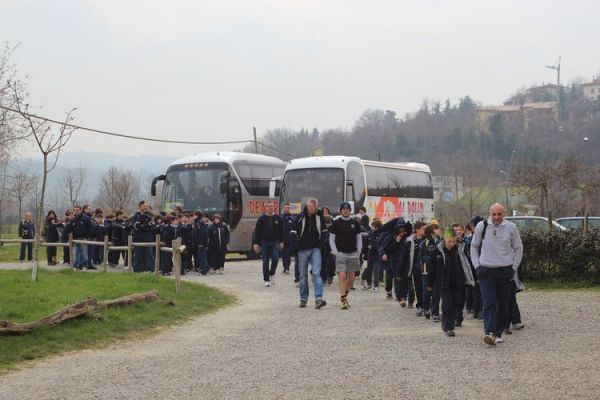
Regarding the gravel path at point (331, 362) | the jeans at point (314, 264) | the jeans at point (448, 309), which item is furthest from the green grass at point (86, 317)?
the jeans at point (448, 309)

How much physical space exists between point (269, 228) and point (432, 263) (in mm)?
8312

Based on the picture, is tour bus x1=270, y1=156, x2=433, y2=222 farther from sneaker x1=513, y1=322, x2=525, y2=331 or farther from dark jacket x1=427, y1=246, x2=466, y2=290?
sneaker x1=513, y1=322, x2=525, y2=331

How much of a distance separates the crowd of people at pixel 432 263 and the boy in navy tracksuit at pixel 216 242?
4274 mm

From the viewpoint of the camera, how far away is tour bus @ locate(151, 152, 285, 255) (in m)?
30.2

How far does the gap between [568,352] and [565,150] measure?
70.7 metres

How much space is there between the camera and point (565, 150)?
3036 inches

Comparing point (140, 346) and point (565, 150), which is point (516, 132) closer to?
point (565, 150)

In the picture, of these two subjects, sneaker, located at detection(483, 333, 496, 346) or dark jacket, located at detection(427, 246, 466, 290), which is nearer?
sneaker, located at detection(483, 333, 496, 346)

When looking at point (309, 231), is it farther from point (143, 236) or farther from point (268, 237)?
point (143, 236)

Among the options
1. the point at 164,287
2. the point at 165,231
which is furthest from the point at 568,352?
the point at 165,231

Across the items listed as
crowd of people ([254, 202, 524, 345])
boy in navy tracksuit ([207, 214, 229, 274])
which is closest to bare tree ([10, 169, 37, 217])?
boy in navy tracksuit ([207, 214, 229, 274])

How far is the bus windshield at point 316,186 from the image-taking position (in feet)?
94.6

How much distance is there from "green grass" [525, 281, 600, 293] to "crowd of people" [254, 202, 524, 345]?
3708 millimetres

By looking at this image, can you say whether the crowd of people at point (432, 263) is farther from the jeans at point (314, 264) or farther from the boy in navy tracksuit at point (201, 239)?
the boy in navy tracksuit at point (201, 239)
